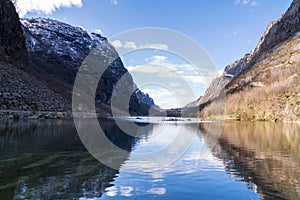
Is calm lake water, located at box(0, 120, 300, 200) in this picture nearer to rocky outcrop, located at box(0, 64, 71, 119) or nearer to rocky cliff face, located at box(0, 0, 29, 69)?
rocky outcrop, located at box(0, 64, 71, 119)

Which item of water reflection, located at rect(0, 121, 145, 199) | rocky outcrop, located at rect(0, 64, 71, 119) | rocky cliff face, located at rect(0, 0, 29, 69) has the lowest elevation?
water reflection, located at rect(0, 121, 145, 199)

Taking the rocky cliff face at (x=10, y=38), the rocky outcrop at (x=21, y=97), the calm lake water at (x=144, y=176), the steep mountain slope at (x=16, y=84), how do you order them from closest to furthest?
the calm lake water at (x=144, y=176), the rocky outcrop at (x=21, y=97), the steep mountain slope at (x=16, y=84), the rocky cliff face at (x=10, y=38)

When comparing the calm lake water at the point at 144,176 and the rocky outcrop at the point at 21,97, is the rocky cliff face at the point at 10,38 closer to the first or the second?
the rocky outcrop at the point at 21,97

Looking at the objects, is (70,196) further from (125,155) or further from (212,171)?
(125,155)

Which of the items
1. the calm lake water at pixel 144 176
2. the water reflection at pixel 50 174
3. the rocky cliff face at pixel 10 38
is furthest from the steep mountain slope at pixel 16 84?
the calm lake water at pixel 144 176

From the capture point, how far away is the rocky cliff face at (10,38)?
338 feet

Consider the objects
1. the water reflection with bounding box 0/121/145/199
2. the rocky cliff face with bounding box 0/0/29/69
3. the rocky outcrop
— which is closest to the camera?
the water reflection with bounding box 0/121/145/199

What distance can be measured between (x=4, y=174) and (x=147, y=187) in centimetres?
926

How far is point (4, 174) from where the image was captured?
16734mm

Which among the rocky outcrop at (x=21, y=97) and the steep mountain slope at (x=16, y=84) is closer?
the rocky outcrop at (x=21, y=97)

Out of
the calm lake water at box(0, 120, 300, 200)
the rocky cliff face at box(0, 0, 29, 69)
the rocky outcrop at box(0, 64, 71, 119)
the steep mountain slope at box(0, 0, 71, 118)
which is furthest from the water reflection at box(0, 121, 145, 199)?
the rocky cliff face at box(0, 0, 29, 69)

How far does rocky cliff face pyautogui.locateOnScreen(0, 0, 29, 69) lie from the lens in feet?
338

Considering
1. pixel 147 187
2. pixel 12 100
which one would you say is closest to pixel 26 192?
pixel 147 187

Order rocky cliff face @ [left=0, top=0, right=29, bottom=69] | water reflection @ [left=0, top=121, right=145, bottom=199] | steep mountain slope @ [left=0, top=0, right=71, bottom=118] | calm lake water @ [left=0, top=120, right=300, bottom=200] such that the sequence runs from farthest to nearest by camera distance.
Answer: rocky cliff face @ [left=0, top=0, right=29, bottom=69], steep mountain slope @ [left=0, top=0, right=71, bottom=118], calm lake water @ [left=0, top=120, right=300, bottom=200], water reflection @ [left=0, top=121, right=145, bottom=199]
